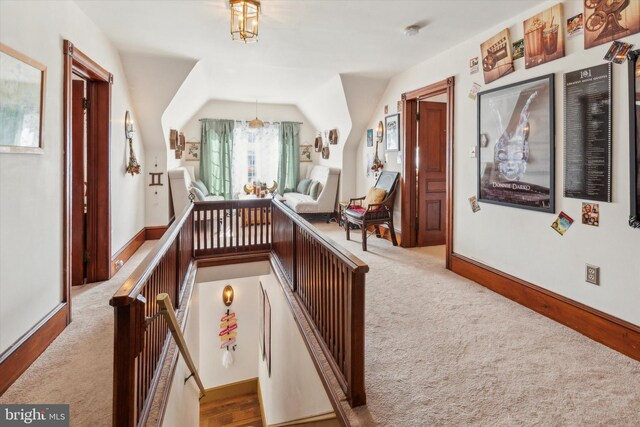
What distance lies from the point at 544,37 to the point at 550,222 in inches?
57.4

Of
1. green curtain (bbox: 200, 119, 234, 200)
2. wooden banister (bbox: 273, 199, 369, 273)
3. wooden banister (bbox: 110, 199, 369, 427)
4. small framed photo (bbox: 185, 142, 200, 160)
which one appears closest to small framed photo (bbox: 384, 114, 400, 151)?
wooden banister (bbox: 110, 199, 369, 427)

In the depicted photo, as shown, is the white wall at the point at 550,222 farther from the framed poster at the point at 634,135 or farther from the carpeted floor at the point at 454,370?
the carpeted floor at the point at 454,370

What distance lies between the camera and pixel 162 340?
7.32ft

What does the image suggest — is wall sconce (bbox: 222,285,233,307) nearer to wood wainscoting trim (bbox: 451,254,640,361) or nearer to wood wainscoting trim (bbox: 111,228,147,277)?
wood wainscoting trim (bbox: 111,228,147,277)

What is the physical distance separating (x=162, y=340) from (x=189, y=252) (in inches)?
64.1

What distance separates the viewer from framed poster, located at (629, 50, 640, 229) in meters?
2.09

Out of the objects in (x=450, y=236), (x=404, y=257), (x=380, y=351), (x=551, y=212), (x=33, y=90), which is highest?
(x=33, y=90)

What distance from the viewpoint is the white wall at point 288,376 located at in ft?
7.91

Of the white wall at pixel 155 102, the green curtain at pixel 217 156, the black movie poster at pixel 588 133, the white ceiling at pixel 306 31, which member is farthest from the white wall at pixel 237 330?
the black movie poster at pixel 588 133

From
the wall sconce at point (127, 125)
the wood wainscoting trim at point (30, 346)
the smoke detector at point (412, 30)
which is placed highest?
the smoke detector at point (412, 30)

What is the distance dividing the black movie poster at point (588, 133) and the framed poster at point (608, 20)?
0.19m

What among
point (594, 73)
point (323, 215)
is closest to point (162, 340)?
point (594, 73)

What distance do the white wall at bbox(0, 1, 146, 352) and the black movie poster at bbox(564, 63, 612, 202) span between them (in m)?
3.61

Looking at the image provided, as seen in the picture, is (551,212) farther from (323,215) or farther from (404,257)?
(323,215)
